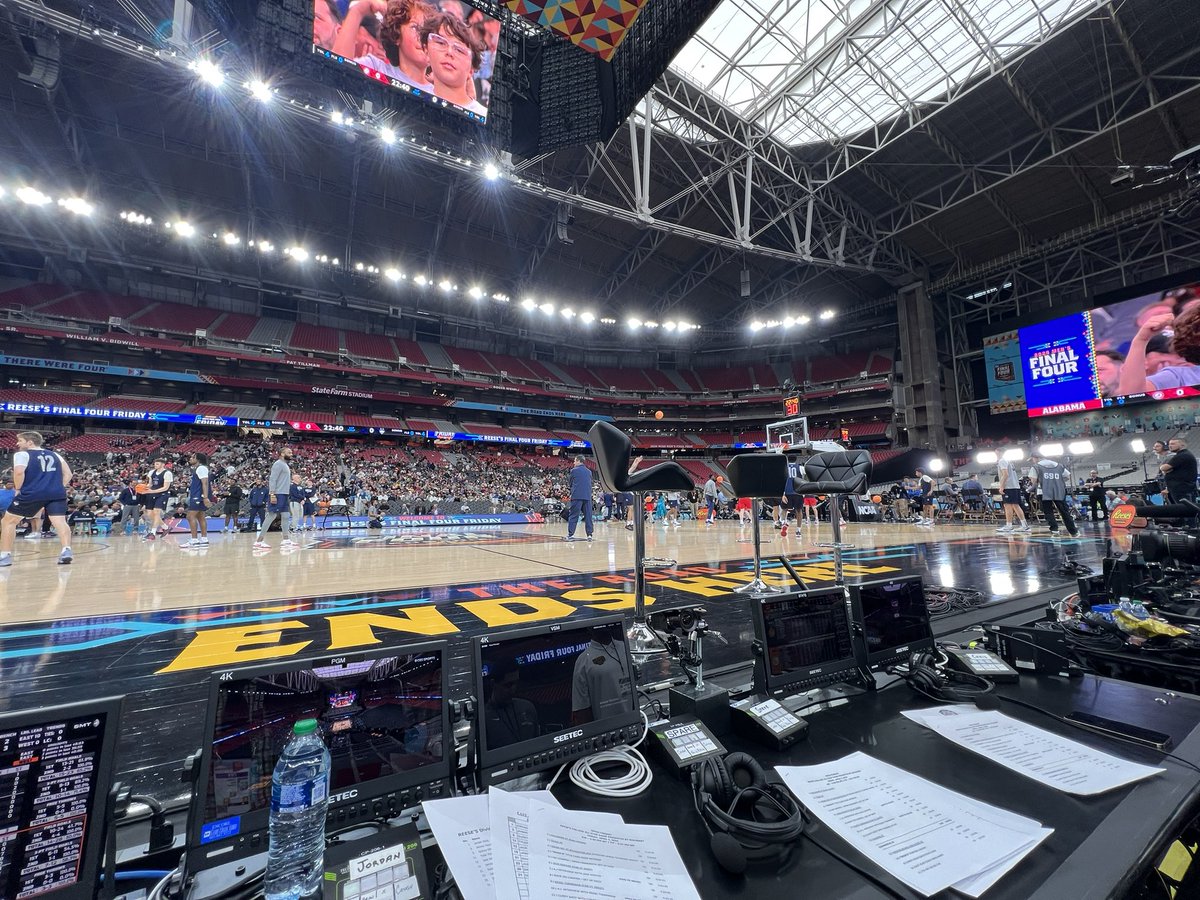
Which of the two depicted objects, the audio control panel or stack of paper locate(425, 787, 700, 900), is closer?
stack of paper locate(425, 787, 700, 900)

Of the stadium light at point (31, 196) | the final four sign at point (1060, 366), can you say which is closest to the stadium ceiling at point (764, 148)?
the stadium light at point (31, 196)

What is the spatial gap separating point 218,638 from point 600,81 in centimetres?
598

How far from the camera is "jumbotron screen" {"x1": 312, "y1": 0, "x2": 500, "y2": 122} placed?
4.77m

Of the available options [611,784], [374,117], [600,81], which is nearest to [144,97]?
[374,117]

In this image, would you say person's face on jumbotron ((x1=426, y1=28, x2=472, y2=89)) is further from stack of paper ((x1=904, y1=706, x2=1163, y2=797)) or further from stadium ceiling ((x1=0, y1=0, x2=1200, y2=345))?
stack of paper ((x1=904, y1=706, x2=1163, y2=797))

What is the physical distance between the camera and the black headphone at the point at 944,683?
156cm

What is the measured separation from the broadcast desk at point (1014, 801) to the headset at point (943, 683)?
6 cm

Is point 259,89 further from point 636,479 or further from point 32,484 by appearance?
point 636,479

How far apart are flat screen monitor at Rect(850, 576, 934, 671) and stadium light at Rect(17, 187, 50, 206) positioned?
26.5 meters

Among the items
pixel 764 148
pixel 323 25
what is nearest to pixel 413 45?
pixel 323 25

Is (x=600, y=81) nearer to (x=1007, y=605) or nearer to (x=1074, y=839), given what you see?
(x=1007, y=605)

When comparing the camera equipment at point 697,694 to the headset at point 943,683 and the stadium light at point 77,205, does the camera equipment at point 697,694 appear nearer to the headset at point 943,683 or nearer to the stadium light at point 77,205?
the headset at point 943,683

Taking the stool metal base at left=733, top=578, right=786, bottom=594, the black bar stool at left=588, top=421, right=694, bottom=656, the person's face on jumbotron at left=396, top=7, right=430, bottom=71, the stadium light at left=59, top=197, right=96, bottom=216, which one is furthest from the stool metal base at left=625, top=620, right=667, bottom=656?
the stadium light at left=59, top=197, right=96, bottom=216

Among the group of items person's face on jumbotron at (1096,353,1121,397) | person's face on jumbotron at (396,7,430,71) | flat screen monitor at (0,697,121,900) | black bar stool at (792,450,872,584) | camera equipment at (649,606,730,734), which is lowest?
camera equipment at (649,606,730,734)
